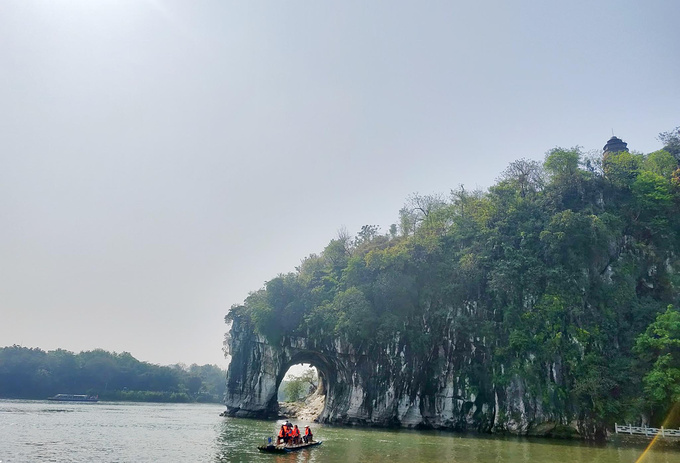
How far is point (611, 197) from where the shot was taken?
32.3 m

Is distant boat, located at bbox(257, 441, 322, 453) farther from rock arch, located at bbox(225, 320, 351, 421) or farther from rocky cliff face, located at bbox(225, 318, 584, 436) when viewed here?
rock arch, located at bbox(225, 320, 351, 421)

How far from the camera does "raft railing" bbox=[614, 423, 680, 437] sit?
71.2ft

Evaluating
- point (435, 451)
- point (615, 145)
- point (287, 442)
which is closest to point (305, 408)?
point (287, 442)

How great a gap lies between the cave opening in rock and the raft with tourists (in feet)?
62.2

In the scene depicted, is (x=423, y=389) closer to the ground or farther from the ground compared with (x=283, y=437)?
farther from the ground

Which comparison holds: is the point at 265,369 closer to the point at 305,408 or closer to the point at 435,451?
the point at 305,408

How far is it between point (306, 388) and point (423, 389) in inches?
1395

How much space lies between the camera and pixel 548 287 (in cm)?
2867

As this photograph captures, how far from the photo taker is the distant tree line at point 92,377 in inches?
2837

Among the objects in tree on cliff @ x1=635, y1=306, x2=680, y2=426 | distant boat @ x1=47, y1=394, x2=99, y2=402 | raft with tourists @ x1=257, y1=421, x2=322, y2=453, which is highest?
tree on cliff @ x1=635, y1=306, x2=680, y2=426

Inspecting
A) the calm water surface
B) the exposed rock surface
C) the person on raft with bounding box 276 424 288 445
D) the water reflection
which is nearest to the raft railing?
the water reflection

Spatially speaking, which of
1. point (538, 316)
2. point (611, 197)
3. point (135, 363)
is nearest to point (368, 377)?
point (538, 316)

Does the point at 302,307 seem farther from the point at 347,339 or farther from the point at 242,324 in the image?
the point at 242,324

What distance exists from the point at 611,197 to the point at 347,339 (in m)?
21.2
